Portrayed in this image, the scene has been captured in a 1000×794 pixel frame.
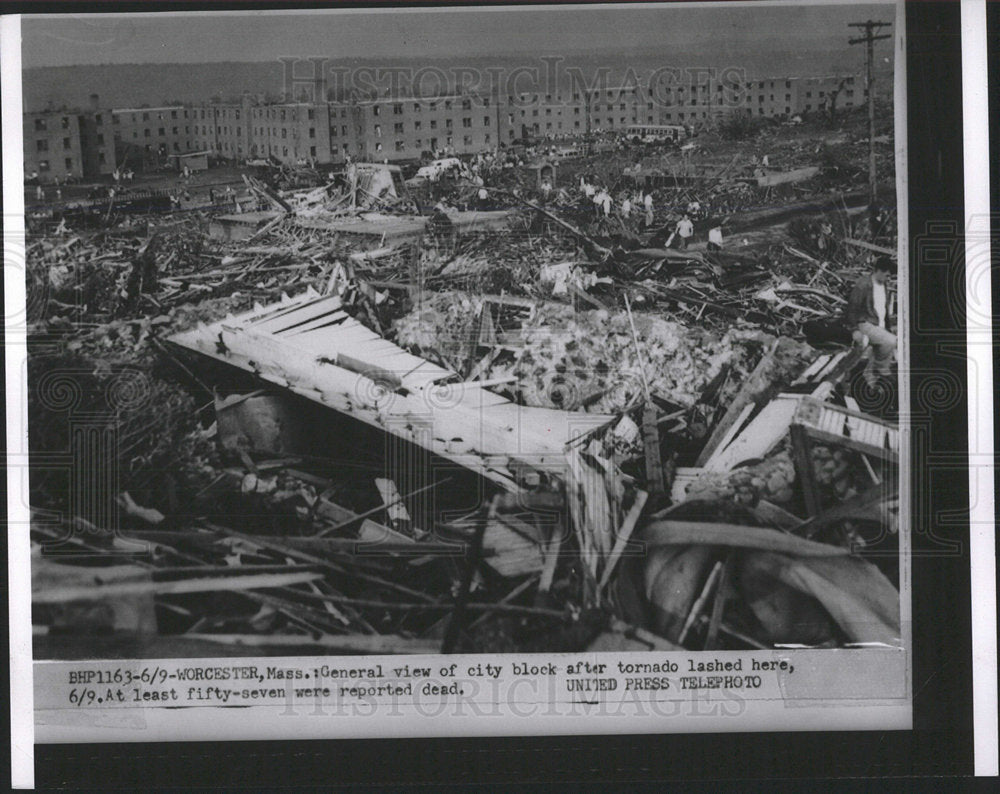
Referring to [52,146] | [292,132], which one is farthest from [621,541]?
[52,146]

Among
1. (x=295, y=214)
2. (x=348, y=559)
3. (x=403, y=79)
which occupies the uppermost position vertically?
(x=403, y=79)

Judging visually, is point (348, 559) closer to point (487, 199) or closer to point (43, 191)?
point (487, 199)

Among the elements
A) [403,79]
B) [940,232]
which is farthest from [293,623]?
[940,232]

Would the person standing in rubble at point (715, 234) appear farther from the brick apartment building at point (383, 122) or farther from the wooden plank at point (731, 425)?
the wooden plank at point (731, 425)

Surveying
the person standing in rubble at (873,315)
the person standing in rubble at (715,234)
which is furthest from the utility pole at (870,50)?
the person standing in rubble at (715,234)

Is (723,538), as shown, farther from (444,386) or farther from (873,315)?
(444,386)

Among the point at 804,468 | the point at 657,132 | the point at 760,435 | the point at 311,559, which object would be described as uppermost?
the point at 657,132
